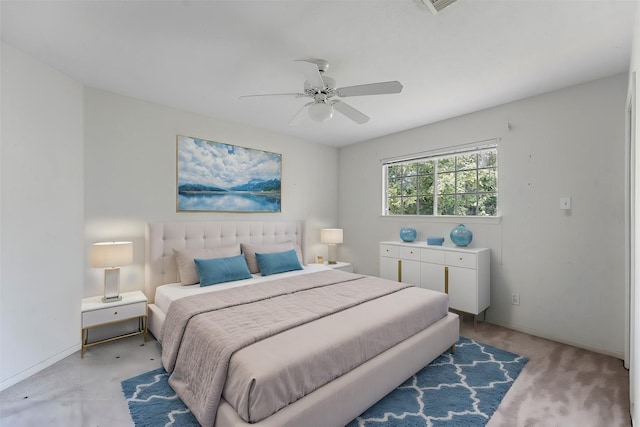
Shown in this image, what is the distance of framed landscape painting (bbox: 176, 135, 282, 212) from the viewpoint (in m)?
3.48

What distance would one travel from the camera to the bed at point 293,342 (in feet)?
4.92

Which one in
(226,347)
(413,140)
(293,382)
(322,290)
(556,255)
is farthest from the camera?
(413,140)

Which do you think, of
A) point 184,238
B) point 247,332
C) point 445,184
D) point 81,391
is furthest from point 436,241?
point 81,391

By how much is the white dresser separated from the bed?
657mm

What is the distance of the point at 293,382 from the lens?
4.99 ft

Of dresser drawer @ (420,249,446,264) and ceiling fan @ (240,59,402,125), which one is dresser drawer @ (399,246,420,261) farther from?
ceiling fan @ (240,59,402,125)

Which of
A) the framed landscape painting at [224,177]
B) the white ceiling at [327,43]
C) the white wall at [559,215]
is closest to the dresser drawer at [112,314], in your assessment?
the framed landscape painting at [224,177]

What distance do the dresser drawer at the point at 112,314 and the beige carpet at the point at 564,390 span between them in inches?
115

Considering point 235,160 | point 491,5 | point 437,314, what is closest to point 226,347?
point 437,314

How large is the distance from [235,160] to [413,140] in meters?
2.45

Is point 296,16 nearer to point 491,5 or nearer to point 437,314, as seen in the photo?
point 491,5

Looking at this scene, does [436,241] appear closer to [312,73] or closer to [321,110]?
[321,110]

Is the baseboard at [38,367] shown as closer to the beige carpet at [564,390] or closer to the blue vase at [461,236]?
the beige carpet at [564,390]

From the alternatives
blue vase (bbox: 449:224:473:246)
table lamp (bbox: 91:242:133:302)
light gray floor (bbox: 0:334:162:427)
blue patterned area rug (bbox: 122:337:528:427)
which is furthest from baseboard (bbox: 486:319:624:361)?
table lamp (bbox: 91:242:133:302)
